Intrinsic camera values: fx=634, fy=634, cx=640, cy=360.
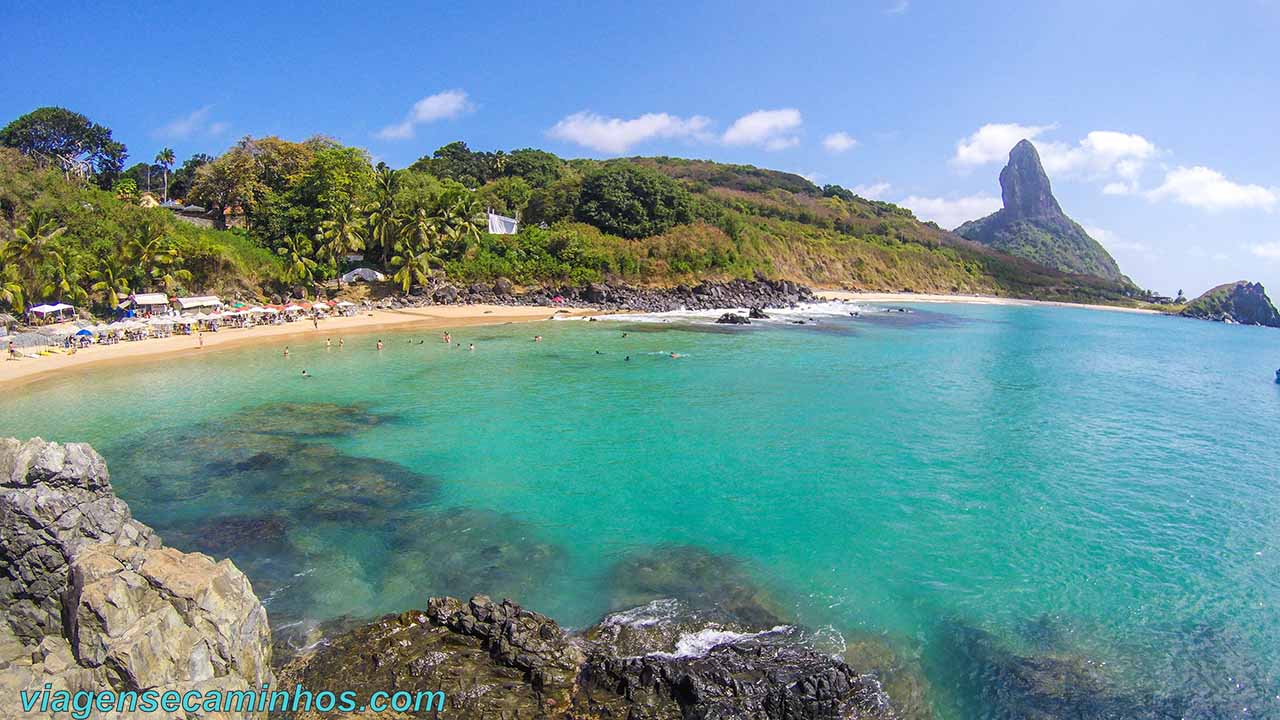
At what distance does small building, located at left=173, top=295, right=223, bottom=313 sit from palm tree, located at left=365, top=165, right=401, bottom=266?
1658cm

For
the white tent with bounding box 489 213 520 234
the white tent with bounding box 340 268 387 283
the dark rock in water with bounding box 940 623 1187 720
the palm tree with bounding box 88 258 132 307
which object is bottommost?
the dark rock in water with bounding box 940 623 1187 720

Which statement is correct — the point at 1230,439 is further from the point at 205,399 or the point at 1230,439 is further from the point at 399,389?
the point at 205,399

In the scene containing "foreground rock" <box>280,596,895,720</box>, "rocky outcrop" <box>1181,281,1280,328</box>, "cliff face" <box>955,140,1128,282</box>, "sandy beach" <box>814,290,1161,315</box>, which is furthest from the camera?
"cliff face" <box>955,140,1128,282</box>

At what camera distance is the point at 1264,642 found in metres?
11.6

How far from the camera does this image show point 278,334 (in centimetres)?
4447

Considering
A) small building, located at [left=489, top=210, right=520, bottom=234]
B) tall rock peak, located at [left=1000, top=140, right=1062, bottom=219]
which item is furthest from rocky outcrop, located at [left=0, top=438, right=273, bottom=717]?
tall rock peak, located at [left=1000, top=140, right=1062, bottom=219]

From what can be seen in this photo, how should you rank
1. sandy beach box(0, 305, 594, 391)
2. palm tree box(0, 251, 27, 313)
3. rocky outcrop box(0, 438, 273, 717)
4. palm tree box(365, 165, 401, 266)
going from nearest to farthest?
1. rocky outcrop box(0, 438, 273, 717)
2. sandy beach box(0, 305, 594, 391)
3. palm tree box(0, 251, 27, 313)
4. palm tree box(365, 165, 401, 266)

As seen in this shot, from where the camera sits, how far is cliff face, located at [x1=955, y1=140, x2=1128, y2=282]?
165m

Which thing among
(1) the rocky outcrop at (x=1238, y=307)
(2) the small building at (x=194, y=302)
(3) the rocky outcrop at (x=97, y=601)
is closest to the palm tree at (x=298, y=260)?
(2) the small building at (x=194, y=302)

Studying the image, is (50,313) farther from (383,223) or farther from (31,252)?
(383,223)

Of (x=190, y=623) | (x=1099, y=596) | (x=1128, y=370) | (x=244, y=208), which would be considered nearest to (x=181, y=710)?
(x=190, y=623)

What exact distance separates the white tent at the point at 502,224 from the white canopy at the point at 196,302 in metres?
32.0

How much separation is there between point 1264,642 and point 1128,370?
1470 inches

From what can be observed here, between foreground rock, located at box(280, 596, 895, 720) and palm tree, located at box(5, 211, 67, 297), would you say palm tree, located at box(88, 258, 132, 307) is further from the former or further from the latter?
foreground rock, located at box(280, 596, 895, 720)
